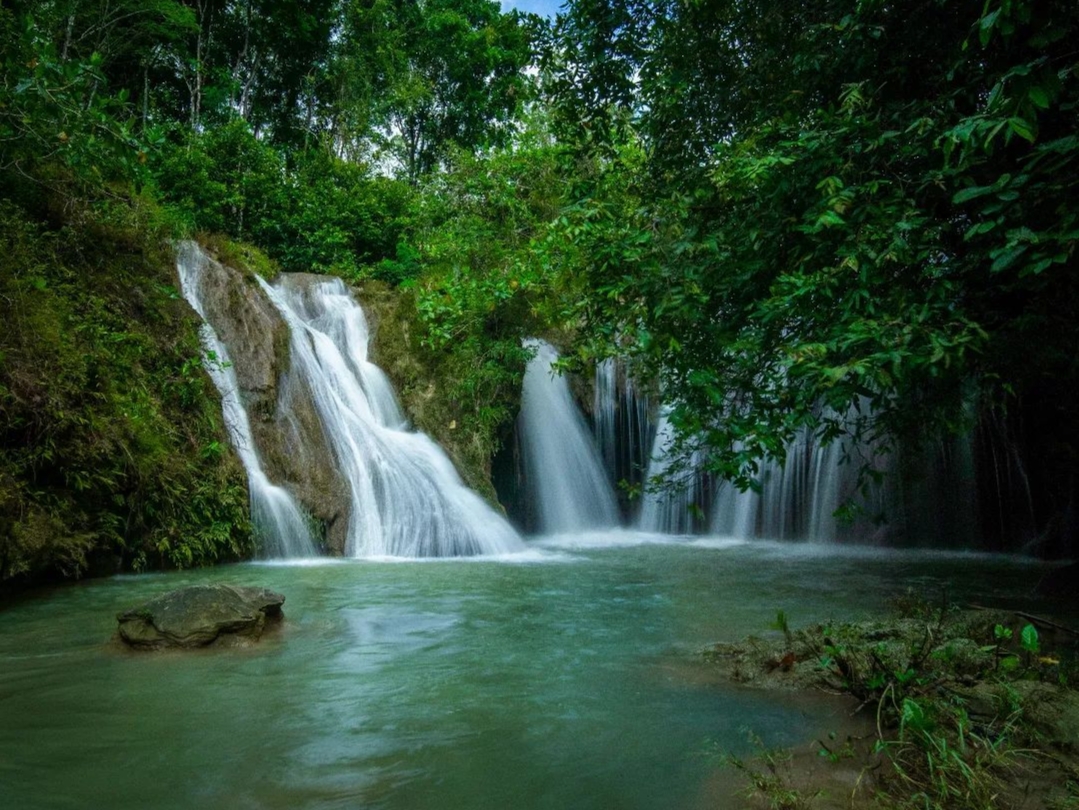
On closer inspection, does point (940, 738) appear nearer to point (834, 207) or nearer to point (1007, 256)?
point (1007, 256)

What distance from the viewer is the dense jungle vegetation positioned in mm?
4047

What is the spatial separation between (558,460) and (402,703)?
13.2 metres

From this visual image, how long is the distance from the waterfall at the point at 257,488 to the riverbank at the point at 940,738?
7.79 meters

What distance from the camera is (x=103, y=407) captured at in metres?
8.70

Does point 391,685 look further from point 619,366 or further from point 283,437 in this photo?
point 619,366

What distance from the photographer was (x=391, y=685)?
4.85 metres

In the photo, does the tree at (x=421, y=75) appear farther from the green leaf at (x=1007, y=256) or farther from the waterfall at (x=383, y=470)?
the green leaf at (x=1007, y=256)

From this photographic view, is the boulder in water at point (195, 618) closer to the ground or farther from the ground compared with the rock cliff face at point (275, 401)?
closer to the ground

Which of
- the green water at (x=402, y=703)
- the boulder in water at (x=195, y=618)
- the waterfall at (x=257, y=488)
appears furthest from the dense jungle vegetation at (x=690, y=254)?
the boulder in water at (x=195, y=618)

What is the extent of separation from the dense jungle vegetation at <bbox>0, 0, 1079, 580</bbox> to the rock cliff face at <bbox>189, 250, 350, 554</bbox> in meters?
0.81

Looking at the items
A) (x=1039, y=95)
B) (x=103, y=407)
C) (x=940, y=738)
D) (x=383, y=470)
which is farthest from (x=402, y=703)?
(x=383, y=470)

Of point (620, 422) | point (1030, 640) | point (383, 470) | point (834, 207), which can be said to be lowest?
point (1030, 640)

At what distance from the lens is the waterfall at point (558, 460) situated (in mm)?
17188

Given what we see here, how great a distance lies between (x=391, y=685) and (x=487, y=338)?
10.3 meters
